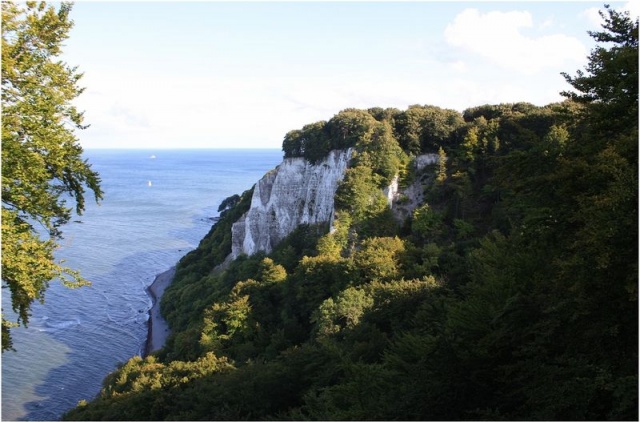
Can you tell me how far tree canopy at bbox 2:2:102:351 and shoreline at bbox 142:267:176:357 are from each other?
35.4 metres

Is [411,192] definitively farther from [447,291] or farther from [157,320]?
[157,320]

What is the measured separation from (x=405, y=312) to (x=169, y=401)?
12.2 meters

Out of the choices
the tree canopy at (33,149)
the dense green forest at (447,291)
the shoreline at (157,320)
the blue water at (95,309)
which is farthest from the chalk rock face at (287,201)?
the tree canopy at (33,149)

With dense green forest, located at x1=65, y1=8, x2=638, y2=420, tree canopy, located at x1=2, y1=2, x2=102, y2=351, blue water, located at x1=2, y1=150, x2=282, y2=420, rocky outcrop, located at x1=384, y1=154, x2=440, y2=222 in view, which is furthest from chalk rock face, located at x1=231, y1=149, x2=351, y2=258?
tree canopy, located at x1=2, y1=2, x2=102, y2=351

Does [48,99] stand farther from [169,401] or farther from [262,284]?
[262,284]

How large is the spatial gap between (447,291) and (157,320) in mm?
37900

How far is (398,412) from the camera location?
495 inches

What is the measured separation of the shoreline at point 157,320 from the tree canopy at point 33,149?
116ft

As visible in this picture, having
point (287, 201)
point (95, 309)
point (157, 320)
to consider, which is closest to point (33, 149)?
point (287, 201)

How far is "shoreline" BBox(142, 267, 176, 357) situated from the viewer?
1784 inches

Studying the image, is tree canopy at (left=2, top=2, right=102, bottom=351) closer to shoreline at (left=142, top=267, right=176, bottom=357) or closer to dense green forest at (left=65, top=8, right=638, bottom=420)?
dense green forest at (left=65, top=8, right=638, bottom=420)

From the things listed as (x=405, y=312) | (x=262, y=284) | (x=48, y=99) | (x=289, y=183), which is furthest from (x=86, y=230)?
(x=48, y=99)

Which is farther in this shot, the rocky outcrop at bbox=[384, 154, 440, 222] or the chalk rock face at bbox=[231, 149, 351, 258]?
the chalk rock face at bbox=[231, 149, 351, 258]

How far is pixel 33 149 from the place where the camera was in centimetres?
891
